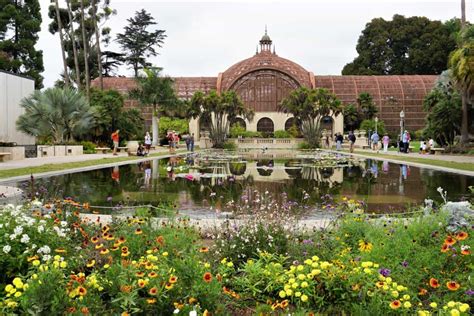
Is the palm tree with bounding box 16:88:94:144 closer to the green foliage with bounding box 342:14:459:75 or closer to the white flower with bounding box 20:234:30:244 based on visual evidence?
the white flower with bounding box 20:234:30:244

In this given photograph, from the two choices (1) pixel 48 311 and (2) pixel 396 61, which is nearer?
(1) pixel 48 311

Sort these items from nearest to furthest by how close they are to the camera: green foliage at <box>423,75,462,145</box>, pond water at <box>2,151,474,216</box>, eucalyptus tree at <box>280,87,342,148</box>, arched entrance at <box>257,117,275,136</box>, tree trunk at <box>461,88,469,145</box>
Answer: pond water at <box>2,151,474,216</box> < tree trunk at <box>461,88,469,145</box> < green foliage at <box>423,75,462,145</box> < eucalyptus tree at <box>280,87,342,148</box> < arched entrance at <box>257,117,275,136</box>

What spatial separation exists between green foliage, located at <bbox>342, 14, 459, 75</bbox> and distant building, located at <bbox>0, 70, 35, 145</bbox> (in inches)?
2162

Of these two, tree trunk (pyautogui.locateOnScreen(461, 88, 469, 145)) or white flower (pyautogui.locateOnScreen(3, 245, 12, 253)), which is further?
tree trunk (pyautogui.locateOnScreen(461, 88, 469, 145))

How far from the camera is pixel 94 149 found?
3500 centimetres

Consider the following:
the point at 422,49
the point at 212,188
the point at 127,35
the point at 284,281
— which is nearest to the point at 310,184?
the point at 212,188

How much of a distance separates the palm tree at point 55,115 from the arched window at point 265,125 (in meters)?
30.6

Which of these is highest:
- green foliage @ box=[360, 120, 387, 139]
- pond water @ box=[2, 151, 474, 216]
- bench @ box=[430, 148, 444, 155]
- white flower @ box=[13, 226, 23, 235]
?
green foliage @ box=[360, 120, 387, 139]

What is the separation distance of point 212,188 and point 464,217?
8.71 metres

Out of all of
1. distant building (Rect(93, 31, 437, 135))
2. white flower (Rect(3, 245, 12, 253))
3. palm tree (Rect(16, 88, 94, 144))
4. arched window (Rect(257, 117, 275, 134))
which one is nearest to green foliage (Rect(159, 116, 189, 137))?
distant building (Rect(93, 31, 437, 135))

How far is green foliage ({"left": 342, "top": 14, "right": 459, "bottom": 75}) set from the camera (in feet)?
237

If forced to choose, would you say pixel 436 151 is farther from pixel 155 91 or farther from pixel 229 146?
pixel 155 91

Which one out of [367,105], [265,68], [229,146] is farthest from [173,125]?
[367,105]

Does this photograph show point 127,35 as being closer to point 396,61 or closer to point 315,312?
point 396,61
